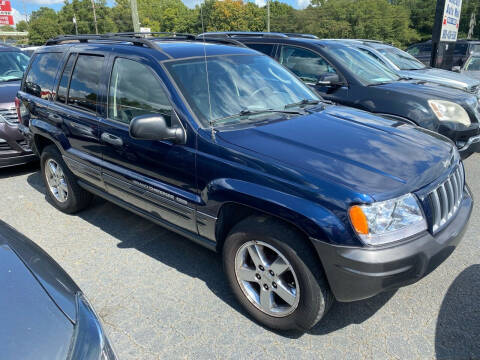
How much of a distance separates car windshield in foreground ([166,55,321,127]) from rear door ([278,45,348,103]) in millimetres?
1939

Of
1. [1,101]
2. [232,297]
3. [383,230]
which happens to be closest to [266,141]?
[383,230]

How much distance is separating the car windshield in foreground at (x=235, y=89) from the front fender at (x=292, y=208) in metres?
0.61

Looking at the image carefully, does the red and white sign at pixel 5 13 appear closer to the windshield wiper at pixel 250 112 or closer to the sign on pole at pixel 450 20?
the sign on pole at pixel 450 20

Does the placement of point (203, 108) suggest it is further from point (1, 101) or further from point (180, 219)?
point (1, 101)

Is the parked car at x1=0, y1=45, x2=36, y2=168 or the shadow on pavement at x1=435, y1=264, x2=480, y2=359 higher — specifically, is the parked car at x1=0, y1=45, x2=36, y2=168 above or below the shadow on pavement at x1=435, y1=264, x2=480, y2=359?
above

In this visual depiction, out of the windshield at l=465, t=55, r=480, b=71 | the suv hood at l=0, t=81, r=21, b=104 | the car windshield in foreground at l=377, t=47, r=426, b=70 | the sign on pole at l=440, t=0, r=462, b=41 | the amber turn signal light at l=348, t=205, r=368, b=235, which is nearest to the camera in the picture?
the amber turn signal light at l=348, t=205, r=368, b=235

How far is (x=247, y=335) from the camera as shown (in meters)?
2.62

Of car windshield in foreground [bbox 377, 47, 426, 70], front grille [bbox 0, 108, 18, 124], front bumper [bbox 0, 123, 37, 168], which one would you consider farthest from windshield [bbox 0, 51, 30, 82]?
car windshield in foreground [bbox 377, 47, 426, 70]

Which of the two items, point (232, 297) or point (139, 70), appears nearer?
point (232, 297)

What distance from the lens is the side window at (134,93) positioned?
10.1ft

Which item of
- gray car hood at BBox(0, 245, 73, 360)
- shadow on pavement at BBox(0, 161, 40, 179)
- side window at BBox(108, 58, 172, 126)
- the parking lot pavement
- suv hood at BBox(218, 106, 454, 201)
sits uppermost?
side window at BBox(108, 58, 172, 126)

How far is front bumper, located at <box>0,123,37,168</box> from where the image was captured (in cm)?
567

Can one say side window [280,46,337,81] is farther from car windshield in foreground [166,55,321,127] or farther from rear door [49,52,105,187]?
rear door [49,52,105,187]

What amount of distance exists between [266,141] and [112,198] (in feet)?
6.04
